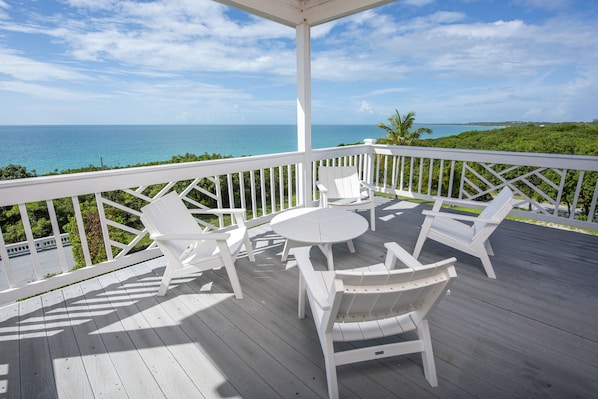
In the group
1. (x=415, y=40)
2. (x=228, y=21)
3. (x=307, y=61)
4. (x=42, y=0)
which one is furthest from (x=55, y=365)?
(x=42, y=0)

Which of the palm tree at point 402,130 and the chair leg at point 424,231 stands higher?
the palm tree at point 402,130

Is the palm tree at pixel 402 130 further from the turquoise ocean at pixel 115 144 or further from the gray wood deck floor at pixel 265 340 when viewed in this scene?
the gray wood deck floor at pixel 265 340

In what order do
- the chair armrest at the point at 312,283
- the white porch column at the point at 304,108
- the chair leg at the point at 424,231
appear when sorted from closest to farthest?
the chair armrest at the point at 312,283
the chair leg at the point at 424,231
the white porch column at the point at 304,108

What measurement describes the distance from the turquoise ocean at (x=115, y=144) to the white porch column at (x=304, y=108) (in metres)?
13.4

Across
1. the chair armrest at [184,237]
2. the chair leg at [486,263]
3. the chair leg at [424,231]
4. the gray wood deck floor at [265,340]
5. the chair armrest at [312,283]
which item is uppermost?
the chair armrest at [184,237]

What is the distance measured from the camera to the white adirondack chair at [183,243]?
2193mm

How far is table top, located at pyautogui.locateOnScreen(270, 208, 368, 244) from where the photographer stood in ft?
8.17

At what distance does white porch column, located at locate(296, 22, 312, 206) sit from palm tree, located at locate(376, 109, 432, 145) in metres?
12.0

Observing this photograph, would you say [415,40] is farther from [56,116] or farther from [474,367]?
[56,116]

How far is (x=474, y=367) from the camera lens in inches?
62.8

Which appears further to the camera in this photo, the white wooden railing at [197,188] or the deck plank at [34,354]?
the white wooden railing at [197,188]

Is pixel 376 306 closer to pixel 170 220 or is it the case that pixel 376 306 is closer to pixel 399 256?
pixel 399 256

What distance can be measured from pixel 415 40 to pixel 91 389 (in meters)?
21.1

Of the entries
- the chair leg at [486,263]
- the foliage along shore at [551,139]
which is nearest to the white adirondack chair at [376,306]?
the chair leg at [486,263]
